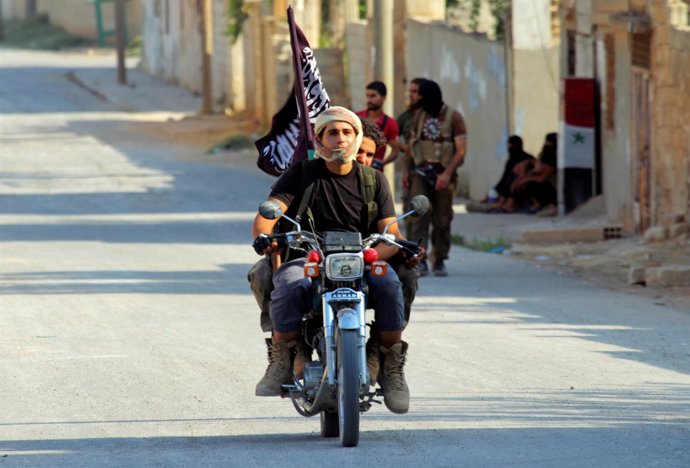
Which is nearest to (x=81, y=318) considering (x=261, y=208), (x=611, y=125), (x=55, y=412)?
(x=55, y=412)

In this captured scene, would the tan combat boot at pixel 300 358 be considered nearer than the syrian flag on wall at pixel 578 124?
Yes

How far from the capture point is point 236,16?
129 ft

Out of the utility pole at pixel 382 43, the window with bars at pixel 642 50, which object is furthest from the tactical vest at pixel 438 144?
the utility pole at pixel 382 43

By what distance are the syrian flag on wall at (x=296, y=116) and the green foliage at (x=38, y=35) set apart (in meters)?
62.5

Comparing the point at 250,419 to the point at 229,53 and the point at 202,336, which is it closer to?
Result: the point at 202,336

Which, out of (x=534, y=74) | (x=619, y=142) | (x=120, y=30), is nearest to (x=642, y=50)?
(x=619, y=142)

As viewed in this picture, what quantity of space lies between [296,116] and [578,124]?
10.6m

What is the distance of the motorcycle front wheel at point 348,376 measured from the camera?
6418 mm

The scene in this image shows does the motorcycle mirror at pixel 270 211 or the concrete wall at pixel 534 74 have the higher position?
the concrete wall at pixel 534 74

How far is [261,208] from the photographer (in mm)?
6758

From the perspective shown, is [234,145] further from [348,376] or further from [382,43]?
[348,376]

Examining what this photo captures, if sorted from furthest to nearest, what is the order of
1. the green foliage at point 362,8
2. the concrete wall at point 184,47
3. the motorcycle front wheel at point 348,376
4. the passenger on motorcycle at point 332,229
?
the concrete wall at point 184,47, the green foliage at point 362,8, the passenger on motorcycle at point 332,229, the motorcycle front wheel at point 348,376

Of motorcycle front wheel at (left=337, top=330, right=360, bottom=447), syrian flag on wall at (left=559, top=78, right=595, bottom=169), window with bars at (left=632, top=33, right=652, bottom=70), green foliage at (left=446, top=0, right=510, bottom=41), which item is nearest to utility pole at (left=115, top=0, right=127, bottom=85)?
green foliage at (left=446, top=0, right=510, bottom=41)

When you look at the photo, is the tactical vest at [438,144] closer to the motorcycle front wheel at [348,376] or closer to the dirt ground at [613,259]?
the dirt ground at [613,259]
